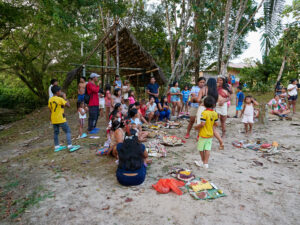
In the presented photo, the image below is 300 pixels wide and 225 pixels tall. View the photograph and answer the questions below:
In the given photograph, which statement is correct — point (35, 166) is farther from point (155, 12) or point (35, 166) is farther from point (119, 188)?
point (155, 12)

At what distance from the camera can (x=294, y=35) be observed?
13.9m

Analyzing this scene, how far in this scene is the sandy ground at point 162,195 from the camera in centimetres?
248

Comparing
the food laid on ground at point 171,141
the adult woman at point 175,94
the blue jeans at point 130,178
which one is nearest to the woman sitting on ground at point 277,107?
the adult woman at point 175,94

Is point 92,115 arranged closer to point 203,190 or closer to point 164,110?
point 164,110

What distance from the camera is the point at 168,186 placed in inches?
120

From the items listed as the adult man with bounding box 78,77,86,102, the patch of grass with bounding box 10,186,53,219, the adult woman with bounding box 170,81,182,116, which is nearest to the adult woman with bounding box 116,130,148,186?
the patch of grass with bounding box 10,186,53,219

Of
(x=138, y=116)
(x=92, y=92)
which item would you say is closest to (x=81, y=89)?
(x=92, y=92)

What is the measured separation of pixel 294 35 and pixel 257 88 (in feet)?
16.7

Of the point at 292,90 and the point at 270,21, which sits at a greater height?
the point at 270,21

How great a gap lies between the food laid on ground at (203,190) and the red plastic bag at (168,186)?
0.16 meters

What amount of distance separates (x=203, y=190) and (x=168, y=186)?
55cm

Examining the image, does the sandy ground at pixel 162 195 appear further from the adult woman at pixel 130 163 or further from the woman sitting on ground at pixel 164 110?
the woman sitting on ground at pixel 164 110

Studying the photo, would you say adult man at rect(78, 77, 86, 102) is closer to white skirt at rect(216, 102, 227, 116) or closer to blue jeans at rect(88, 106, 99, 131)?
blue jeans at rect(88, 106, 99, 131)

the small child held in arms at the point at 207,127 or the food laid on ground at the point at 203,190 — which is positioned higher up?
the small child held in arms at the point at 207,127
